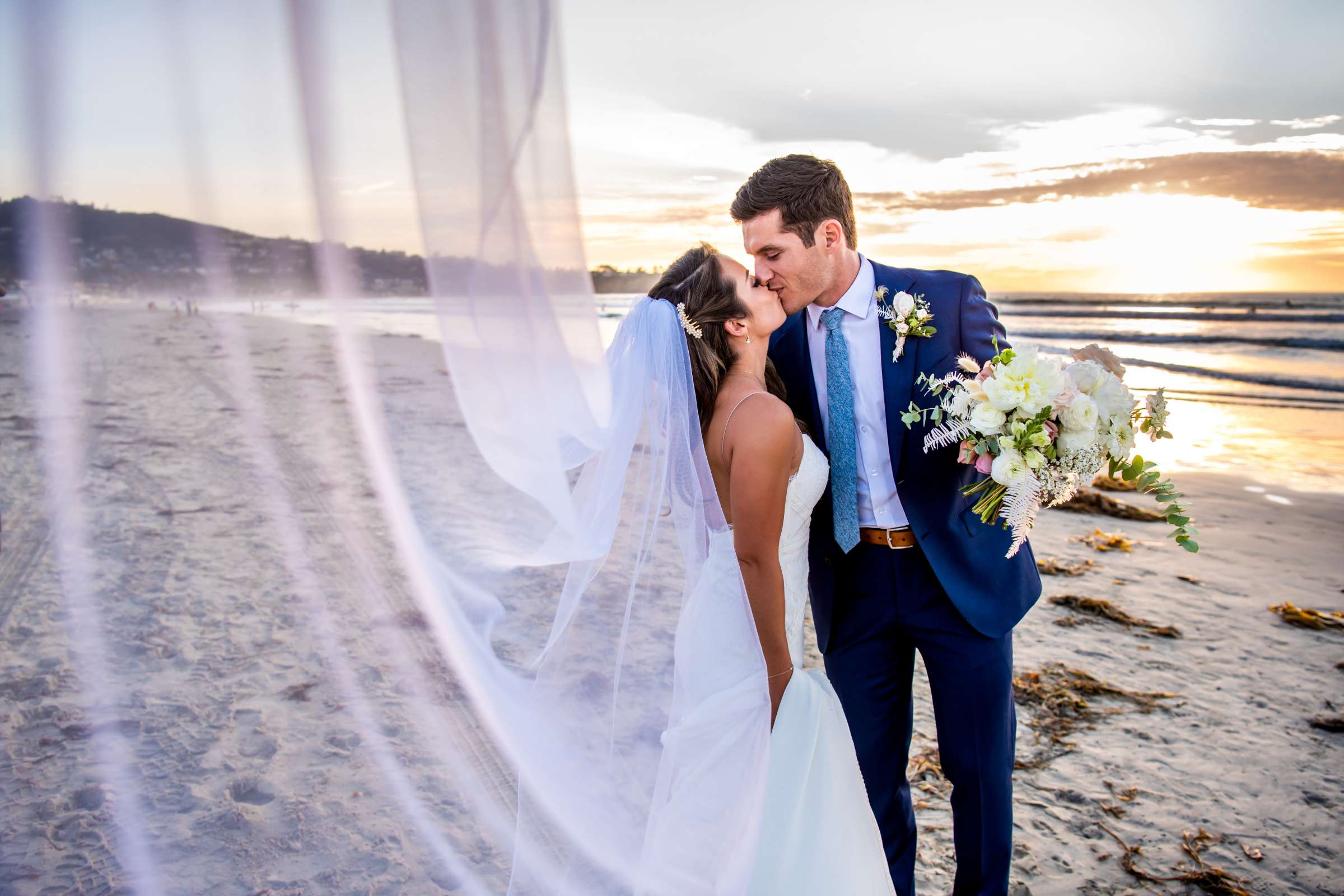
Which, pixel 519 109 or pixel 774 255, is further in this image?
pixel 774 255

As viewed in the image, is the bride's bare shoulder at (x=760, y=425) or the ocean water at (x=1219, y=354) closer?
the bride's bare shoulder at (x=760, y=425)

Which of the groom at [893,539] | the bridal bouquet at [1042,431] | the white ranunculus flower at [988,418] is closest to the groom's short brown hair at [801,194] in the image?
the groom at [893,539]

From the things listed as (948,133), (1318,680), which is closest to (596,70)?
(1318,680)

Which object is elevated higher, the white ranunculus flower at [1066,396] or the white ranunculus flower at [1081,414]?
the white ranunculus flower at [1066,396]

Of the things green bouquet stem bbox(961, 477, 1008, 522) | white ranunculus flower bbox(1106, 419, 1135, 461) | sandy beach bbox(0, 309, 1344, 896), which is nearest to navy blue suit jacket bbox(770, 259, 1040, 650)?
green bouquet stem bbox(961, 477, 1008, 522)

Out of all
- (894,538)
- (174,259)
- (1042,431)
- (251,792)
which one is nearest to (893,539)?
(894,538)

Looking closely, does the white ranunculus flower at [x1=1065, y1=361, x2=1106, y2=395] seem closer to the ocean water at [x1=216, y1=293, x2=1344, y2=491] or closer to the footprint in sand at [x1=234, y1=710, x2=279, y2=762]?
the ocean water at [x1=216, y1=293, x2=1344, y2=491]

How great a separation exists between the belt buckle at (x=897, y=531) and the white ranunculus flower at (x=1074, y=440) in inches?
22.4

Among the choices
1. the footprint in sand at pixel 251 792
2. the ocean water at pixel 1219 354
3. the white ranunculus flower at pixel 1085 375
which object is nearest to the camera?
the white ranunculus flower at pixel 1085 375

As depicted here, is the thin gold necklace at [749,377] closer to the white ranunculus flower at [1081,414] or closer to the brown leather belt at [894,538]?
the brown leather belt at [894,538]

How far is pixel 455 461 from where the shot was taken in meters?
7.54

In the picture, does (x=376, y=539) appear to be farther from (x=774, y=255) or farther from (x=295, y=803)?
(x=774, y=255)

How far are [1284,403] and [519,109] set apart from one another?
14.8 metres

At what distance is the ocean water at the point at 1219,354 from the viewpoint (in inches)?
324
